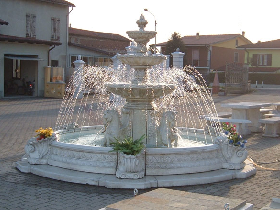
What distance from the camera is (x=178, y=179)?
28.1ft

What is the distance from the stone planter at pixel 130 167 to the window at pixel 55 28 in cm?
2863

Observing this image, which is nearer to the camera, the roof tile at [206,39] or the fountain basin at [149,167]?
the fountain basin at [149,167]

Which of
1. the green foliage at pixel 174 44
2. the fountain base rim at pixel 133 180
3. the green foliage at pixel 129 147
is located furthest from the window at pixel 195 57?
the green foliage at pixel 129 147

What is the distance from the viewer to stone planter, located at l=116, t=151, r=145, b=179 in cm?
852

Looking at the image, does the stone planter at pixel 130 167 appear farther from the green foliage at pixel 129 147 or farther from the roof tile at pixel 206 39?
the roof tile at pixel 206 39

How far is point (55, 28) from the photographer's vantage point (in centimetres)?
3612

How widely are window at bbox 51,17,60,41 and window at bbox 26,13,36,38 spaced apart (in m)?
1.96

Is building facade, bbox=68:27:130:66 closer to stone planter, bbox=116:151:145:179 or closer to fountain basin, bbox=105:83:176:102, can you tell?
fountain basin, bbox=105:83:176:102

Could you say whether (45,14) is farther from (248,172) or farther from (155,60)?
(248,172)

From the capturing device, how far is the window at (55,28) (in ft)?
118

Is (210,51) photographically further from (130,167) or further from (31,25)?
(130,167)

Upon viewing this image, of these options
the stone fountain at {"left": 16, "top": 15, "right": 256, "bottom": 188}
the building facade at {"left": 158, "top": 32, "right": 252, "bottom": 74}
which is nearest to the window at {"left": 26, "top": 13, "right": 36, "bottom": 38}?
the stone fountain at {"left": 16, "top": 15, "right": 256, "bottom": 188}

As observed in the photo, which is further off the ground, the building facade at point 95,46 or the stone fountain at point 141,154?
the building facade at point 95,46

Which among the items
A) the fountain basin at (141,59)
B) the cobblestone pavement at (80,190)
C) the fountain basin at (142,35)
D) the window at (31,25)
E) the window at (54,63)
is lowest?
the cobblestone pavement at (80,190)
